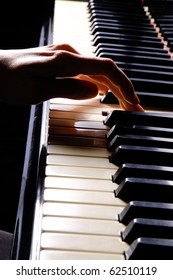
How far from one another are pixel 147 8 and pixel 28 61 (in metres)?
1.14

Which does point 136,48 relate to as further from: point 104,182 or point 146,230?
point 146,230

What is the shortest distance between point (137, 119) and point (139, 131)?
0.06m

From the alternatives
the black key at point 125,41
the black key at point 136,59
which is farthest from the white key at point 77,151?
the black key at point 125,41

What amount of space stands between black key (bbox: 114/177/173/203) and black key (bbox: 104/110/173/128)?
10.4 inches

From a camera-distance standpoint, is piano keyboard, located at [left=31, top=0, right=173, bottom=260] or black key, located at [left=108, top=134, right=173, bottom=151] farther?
black key, located at [left=108, top=134, right=173, bottom=151]

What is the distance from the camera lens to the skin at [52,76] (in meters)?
A: 1.19

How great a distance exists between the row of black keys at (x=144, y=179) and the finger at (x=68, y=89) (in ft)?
0.30

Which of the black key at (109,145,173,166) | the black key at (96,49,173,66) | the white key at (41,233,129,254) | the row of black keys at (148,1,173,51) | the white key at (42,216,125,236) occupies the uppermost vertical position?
the row of black keys at (148,1,173,51)

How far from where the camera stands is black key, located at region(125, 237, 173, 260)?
83cm

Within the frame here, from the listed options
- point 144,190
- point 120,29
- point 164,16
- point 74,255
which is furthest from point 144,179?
point 164,16

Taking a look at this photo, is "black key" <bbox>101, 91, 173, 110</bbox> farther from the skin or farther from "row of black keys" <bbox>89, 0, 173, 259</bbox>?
the skin

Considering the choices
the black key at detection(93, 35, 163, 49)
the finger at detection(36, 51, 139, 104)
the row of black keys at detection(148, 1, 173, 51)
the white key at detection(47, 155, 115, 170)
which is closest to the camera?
the white key at detection(47, 155, 115, 170)

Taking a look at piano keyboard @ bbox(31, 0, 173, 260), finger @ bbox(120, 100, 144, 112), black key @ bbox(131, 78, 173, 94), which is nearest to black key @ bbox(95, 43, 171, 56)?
piano keyboard @ bbox(31, 0, 173, 260)
